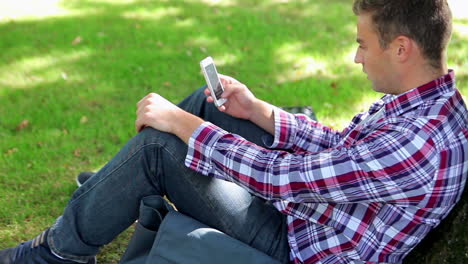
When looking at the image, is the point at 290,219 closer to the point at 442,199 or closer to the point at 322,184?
the point at 322,184

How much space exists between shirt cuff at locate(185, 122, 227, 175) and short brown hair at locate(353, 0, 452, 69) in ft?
2.66

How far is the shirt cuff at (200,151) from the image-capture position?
2.41m

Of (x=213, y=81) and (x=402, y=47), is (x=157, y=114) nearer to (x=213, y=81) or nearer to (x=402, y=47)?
(x=213, y=81)

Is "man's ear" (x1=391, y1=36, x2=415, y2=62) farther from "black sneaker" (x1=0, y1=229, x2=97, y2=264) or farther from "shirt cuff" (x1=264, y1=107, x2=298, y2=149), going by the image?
"black sneaker" (x1=0, y1=229, x2=97, y2=264)

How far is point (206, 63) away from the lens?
2.88 metres

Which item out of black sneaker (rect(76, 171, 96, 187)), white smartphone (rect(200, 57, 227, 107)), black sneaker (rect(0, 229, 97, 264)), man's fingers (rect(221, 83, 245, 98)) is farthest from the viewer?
black sneaker (rect(76, 171, 96, 187))

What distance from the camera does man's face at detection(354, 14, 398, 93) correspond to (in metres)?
2.40

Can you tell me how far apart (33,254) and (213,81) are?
1163mm

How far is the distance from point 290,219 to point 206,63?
871 mm

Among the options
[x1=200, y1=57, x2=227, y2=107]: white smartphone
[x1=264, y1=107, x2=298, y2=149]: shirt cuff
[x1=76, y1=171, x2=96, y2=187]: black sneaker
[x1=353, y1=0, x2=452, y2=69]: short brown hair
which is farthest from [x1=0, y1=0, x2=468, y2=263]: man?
[x1=76, y1=171, x2=96, y2=187]: black sneaker

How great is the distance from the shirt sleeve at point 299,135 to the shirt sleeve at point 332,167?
566mm

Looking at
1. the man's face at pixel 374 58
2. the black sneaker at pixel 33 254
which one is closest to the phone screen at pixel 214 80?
the man's face at pixel 374 58

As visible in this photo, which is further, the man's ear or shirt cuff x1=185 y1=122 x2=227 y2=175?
shirt cuff x1=185 y1=122 x2=227 y2=175

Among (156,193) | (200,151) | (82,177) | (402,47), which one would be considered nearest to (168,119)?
(200,151)
